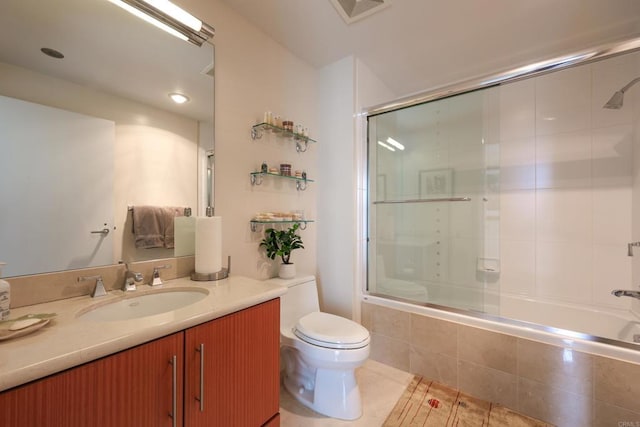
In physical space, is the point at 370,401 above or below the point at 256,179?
below

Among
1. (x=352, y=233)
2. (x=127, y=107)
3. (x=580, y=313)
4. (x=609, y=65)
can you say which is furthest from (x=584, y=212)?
(x=127, y=107)

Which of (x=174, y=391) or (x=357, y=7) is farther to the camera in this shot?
(x=357, y=7)

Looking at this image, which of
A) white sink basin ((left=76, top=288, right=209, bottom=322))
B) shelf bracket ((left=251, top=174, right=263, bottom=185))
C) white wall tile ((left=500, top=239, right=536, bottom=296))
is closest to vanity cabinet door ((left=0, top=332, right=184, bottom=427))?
white sink basin ((left=76, top=288, right=209, bottom=322))

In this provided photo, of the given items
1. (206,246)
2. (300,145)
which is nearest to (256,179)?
(300,145)

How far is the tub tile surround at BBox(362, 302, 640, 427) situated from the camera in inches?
47.6

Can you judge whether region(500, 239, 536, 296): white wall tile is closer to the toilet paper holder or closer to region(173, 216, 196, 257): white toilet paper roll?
the toilet paper holder

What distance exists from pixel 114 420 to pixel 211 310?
329 millimetres

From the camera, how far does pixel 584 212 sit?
195cm

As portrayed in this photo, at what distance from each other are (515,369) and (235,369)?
58.7 inches

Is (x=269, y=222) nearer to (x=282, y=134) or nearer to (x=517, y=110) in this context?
(x=282, y=134)

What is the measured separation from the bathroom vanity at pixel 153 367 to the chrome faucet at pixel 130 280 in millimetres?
46

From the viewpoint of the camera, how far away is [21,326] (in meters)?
0.67

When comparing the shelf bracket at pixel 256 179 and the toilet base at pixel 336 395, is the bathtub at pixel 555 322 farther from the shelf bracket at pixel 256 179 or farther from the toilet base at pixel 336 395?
the shelf bracket at pixel 256 179

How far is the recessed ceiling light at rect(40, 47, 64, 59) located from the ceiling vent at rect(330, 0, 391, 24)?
1.33 metres
